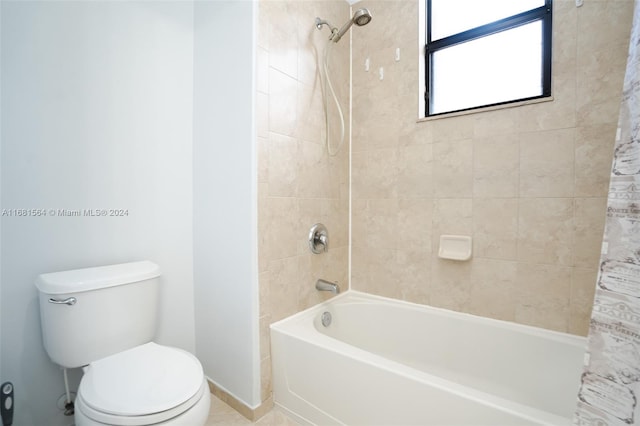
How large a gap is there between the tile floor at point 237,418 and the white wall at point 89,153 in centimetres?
41

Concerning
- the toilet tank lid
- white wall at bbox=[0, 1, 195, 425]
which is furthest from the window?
the toilet tank lid

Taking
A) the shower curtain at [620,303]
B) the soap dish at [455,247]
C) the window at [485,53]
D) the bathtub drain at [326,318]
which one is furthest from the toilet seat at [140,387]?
the window at [485,53]

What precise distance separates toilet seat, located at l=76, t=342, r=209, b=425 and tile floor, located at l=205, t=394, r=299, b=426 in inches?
20.5

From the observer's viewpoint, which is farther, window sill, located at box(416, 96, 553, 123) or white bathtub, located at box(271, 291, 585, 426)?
window sill, located at box(416, 96, 553, 123)

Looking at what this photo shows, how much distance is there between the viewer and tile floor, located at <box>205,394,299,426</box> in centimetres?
140

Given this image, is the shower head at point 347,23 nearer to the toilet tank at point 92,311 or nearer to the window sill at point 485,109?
the window sill at point 485,109

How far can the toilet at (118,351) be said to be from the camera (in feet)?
2.91

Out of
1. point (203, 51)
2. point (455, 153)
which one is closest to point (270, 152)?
point (203, 51)

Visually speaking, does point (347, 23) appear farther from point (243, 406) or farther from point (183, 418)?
point (243, 406)

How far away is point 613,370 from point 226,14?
79.5 inches

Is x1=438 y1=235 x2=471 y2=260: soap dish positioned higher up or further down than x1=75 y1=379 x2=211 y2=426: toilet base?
higher up

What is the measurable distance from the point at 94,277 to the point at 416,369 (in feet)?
5.08

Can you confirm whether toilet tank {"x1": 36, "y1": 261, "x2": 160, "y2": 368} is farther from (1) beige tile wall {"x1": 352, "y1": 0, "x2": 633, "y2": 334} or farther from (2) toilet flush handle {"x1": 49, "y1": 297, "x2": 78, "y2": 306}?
(1) beige tile wall {"x1": 352, "y1": 0, "x2": 633, "y2": 334}

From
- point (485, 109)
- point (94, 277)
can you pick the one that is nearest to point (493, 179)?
point (485, 109)
